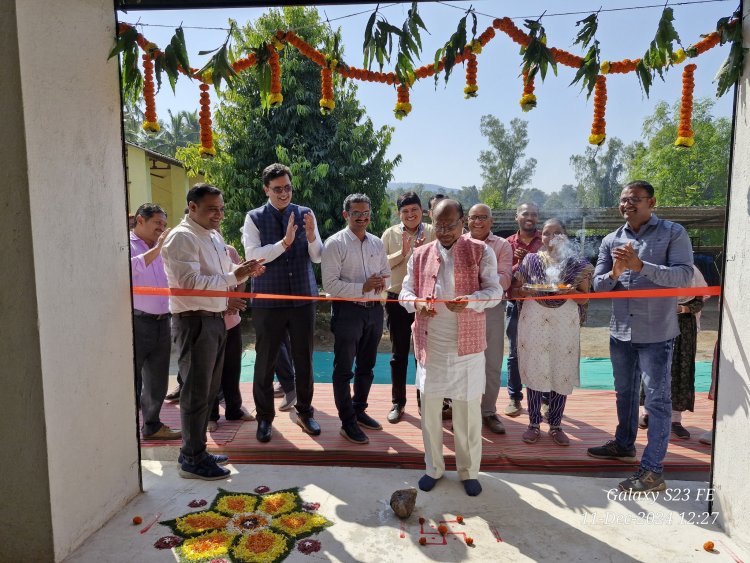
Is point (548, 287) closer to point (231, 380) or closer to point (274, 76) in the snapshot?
point (274, 76)

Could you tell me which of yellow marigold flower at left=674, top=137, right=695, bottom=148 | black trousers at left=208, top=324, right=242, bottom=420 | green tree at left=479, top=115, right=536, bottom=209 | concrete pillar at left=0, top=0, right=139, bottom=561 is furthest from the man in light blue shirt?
green tree at left=479, top=115, right=536, bottom=209

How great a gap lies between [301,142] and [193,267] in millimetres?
9101

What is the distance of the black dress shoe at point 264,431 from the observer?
4168mm

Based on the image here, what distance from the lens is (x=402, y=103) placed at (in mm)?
4102

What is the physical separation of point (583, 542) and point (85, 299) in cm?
311

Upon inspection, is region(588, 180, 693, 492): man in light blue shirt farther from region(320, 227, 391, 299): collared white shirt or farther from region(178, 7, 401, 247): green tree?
region(178, 7, 401, 247): green tree

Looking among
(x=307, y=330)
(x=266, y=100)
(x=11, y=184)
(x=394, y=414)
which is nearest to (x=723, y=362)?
(x=394, y=414)

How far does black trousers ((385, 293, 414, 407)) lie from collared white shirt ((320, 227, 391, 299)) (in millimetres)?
433

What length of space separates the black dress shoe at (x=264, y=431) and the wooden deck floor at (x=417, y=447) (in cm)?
5

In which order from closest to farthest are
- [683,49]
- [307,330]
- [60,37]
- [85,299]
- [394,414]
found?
[60,37], [85,299], [683,49], [307,330], [394,414]

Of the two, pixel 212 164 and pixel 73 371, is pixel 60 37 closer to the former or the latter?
pixel 73 371

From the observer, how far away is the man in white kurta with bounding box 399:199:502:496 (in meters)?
3.40

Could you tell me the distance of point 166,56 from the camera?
3.28 metres

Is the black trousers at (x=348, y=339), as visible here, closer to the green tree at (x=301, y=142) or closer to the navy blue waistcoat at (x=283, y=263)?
the navy blue waistcoat at (x=283, y=263)
